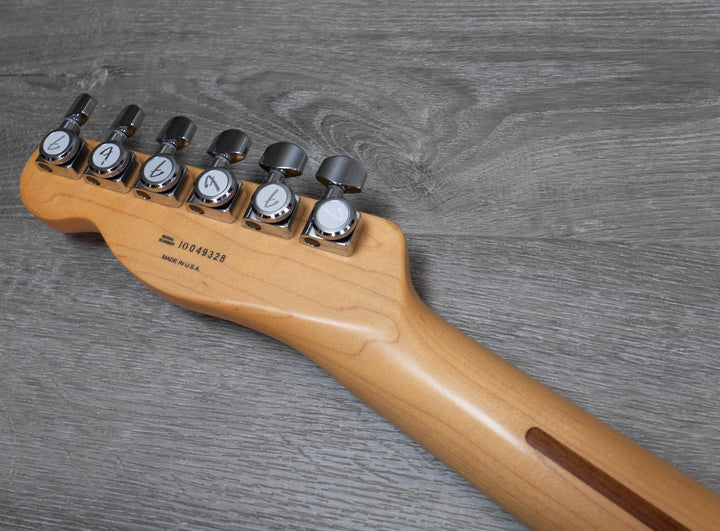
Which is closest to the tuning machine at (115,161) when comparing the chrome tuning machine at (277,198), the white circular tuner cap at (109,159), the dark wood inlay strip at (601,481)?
the white circular tuner cap at (109,159)

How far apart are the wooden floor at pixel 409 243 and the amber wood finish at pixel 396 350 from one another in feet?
0.19

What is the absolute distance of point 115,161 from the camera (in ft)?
1.58

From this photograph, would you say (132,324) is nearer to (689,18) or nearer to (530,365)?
(530,365)

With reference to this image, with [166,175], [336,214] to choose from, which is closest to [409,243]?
[336,214]

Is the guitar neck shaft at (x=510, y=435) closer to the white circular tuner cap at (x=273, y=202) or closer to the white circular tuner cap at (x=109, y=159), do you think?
the white circular tuner cap at (x=273, y=202)

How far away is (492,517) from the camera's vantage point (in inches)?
17.8

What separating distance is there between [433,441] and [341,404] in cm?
10

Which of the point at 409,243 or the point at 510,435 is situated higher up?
the point at 409,243

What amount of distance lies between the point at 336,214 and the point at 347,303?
72 mm

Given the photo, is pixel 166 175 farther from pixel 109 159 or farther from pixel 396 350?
pixel 396 350

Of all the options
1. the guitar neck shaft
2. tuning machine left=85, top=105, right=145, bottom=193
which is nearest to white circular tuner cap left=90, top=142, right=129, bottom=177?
tuning machine left=85, top=105, right=145, bottom=193

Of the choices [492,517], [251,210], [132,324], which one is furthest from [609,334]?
[132,324]

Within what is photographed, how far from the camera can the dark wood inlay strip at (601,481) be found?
379mm

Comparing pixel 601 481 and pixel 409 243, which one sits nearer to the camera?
pixel 601 481
